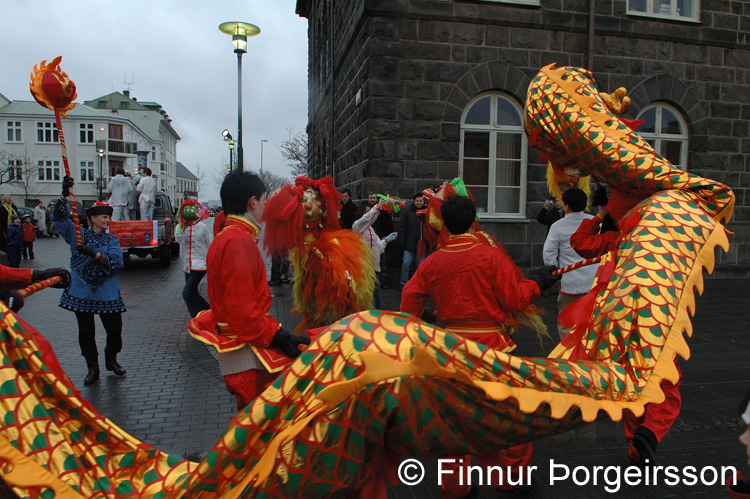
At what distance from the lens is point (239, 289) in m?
2.77

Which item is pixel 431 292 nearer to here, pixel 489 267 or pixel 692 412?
pixel 489 267

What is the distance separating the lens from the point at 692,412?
178 inches

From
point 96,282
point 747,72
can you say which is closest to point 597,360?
point 96,282

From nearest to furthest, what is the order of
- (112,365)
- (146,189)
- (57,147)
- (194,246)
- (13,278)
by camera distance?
1. (13,278)
2. (112,365)
3. (194,246)
4. (146,189)
5. (57,147)

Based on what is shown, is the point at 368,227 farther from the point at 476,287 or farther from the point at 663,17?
the point at 663,17

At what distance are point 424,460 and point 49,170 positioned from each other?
58.9 meters

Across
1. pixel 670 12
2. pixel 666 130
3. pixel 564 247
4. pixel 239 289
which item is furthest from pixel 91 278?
pixel 670 12

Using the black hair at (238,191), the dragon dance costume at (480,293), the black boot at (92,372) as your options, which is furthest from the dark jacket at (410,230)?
the black hair at (238,191)

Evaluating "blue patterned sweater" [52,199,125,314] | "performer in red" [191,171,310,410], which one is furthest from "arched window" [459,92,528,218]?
"performer in red" [191,171,310,410]

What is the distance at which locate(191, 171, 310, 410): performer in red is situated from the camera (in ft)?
9.14

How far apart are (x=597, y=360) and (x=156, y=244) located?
1420 centimetres

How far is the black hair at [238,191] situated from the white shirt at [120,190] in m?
12.8

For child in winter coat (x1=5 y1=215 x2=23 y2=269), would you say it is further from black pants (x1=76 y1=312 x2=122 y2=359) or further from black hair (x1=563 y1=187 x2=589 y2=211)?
black hair (x1=563 y1=187 x2=589 y2=211)

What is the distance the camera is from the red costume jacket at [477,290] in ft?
10.4
